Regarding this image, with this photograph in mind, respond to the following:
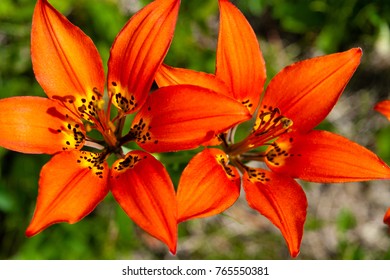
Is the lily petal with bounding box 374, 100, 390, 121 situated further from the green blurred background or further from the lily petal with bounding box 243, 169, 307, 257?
the green blurred background

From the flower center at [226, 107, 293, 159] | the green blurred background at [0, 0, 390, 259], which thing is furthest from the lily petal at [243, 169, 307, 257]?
the green blurred background at [0, 0, 390, 259]

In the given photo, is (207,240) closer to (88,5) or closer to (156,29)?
(88,5)

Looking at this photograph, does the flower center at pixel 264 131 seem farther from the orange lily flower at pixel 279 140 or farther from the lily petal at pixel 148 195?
the lily petal at pixel 148 195

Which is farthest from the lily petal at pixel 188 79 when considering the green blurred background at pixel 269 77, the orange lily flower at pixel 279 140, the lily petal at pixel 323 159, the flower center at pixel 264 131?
the green blurred background at pixel 269 77

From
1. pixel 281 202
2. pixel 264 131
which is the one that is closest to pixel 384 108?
pixel 264 131

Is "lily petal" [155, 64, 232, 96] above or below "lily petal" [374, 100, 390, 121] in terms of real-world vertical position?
above
